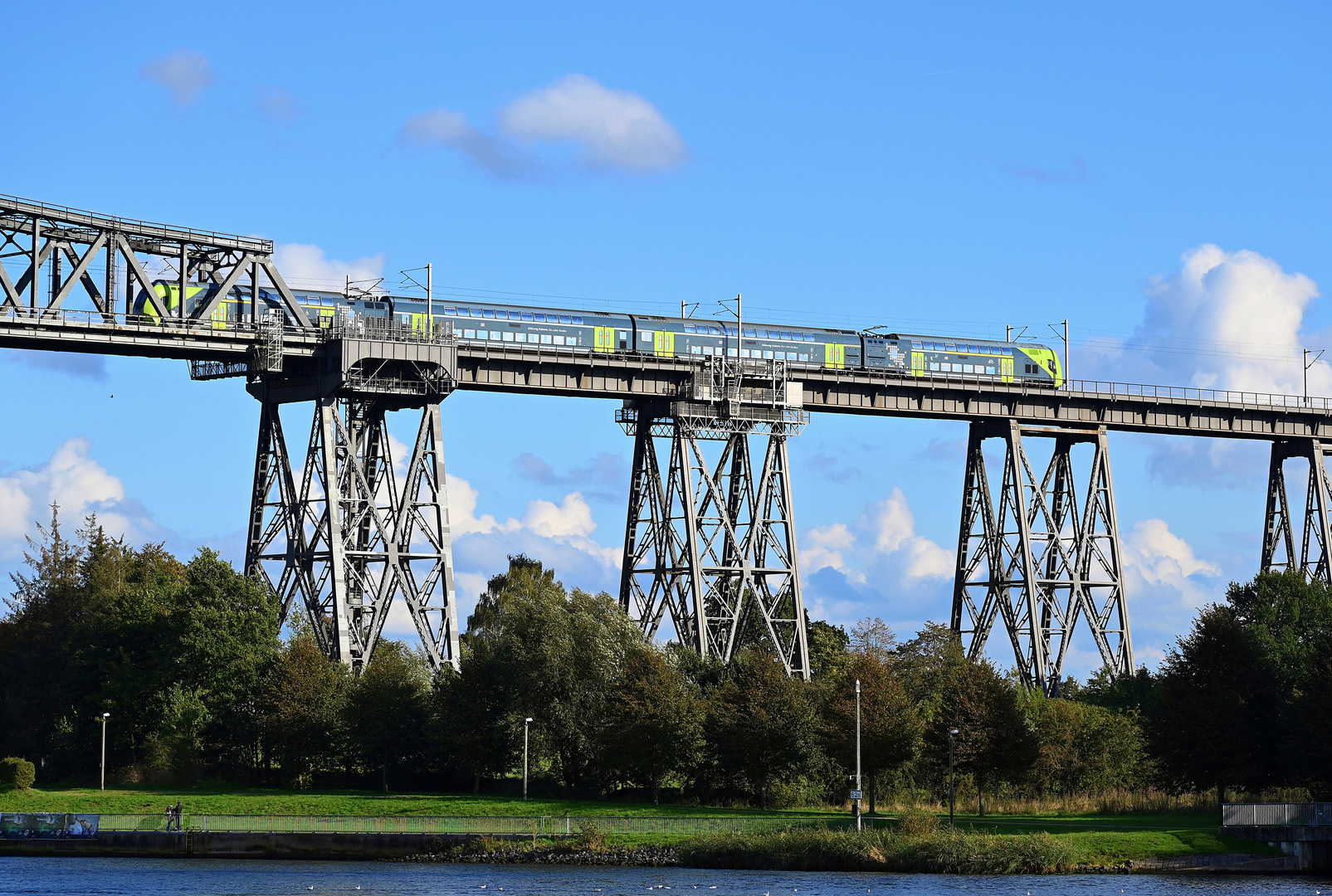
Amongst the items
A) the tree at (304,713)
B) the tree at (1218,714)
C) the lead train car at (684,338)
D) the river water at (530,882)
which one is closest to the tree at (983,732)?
the tree at (1218,714)

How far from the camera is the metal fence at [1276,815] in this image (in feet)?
213

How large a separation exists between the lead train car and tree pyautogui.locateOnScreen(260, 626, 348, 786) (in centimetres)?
1616

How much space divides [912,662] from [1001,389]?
18025 mm

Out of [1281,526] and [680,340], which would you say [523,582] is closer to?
[680,340]

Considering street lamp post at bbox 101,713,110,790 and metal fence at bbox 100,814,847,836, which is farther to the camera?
street lamp post at bbox 101,713,110,790

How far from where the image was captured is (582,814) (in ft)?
240

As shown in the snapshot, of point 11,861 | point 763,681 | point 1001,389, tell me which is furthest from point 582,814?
point 1001,389

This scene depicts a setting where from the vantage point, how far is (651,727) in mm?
77688

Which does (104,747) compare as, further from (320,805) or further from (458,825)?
(458,825)

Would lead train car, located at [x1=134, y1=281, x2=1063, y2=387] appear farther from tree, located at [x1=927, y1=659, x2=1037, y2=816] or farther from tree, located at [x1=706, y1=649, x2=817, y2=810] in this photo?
tree, located at [x1=927, y1=659, x2=1037, y2=816]

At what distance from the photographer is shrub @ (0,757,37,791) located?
266 feet

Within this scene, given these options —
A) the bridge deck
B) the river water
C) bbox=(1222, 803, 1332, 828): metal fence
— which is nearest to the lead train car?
the bridge deck

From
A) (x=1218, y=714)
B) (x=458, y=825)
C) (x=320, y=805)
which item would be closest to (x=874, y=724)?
(x=1218, y=714)

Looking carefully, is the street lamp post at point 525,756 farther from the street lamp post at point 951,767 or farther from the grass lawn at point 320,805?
the street lamp post at point 951,767
